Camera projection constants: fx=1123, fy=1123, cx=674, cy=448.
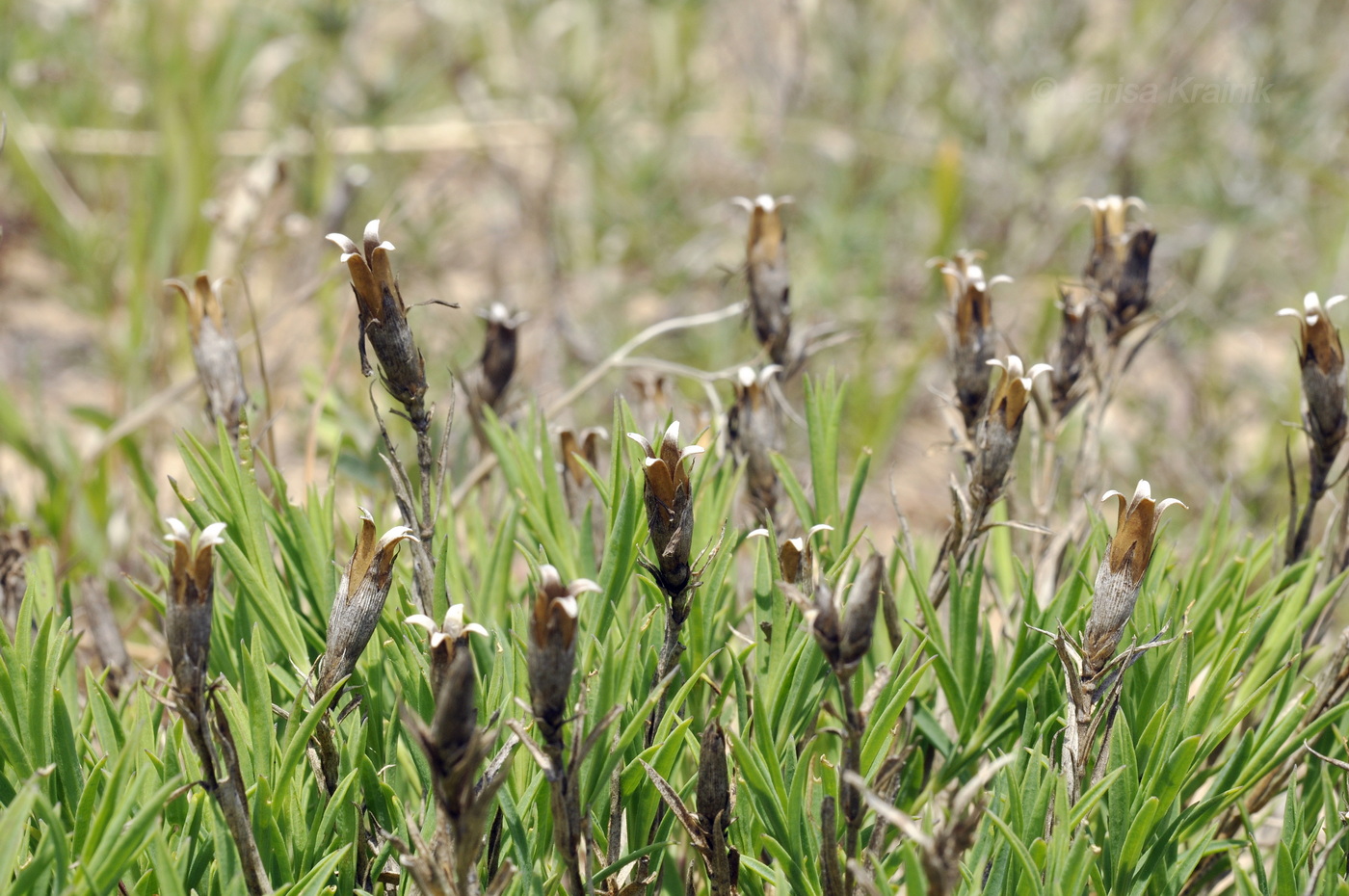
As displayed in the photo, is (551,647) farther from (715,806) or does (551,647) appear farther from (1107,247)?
(1107,247)

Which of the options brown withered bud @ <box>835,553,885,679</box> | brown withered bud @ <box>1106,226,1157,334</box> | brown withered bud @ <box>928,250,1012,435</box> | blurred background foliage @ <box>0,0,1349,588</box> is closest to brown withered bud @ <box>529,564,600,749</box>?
brown withered bud @ <box>835,553,885,679</box>

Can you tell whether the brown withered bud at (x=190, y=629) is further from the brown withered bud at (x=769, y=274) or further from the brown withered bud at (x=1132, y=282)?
the brown withered bud at (x=1132, y=282)

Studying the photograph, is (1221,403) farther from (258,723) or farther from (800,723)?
(258,723)

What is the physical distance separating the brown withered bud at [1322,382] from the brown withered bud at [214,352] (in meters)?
1.21

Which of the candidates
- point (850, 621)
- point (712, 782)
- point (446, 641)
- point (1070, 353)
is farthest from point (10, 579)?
point (1070, 353)

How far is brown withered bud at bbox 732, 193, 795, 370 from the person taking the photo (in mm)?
1449

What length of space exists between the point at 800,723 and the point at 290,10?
4665mm

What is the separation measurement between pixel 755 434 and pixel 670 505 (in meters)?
0.43

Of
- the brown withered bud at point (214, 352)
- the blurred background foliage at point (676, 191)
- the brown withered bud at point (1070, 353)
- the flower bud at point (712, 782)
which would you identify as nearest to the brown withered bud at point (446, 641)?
the flower bud at point (712, 782)

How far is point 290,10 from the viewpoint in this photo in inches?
189

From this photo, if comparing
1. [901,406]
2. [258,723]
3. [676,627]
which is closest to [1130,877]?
[676,627]

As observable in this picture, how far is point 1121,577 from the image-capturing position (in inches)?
35.4

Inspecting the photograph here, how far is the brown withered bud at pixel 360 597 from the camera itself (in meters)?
0.92

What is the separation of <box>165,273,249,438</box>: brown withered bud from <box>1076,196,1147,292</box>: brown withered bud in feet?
3.54
